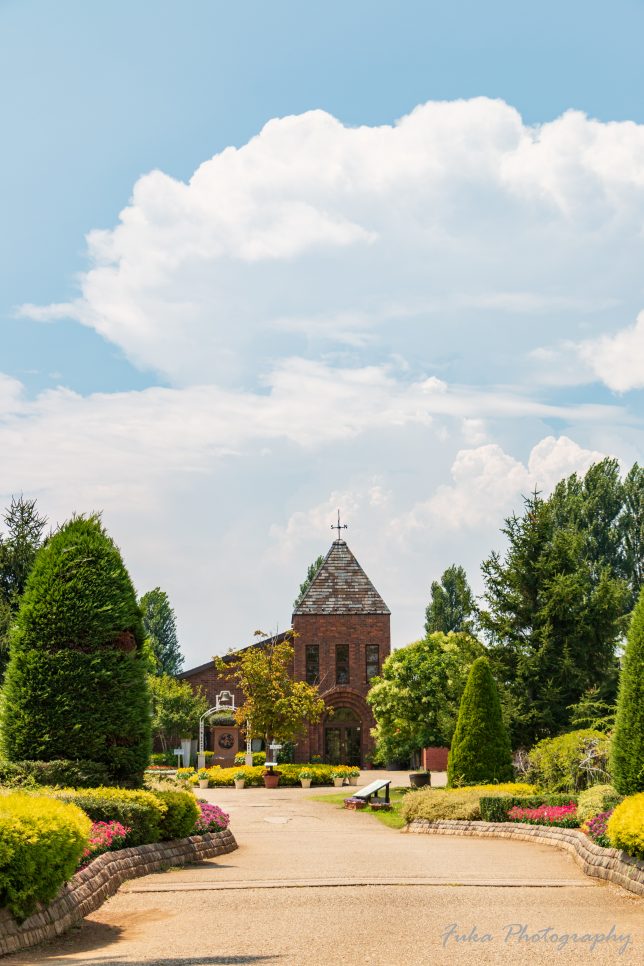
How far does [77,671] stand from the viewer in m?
15.8

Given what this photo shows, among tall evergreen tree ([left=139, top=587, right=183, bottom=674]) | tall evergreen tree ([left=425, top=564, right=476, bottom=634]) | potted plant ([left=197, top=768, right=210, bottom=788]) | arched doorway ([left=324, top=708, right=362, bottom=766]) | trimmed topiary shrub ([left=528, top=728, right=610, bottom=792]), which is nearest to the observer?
trimmed topiary shrub ([left=528, top=728, right=610, bottom=792])

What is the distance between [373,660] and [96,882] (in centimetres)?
4728

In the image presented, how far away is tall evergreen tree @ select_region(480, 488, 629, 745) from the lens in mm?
31562

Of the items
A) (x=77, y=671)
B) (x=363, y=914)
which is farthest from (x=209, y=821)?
(x=363, y=914)

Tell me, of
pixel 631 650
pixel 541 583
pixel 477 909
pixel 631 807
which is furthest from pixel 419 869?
pixel 541 583

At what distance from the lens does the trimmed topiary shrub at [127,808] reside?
1335 centimetres

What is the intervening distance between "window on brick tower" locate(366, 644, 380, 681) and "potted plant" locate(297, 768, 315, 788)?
49.2 ft

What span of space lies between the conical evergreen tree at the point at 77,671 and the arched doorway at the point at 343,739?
40.6m

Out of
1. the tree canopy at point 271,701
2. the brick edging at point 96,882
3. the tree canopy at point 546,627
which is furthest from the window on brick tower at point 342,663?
the brick edging at point 96,882

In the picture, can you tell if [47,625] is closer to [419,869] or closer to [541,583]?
[419,869]

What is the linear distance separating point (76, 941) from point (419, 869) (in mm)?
6317

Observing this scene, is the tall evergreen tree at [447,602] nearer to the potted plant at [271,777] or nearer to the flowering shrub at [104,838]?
the potted plant at [271,777]

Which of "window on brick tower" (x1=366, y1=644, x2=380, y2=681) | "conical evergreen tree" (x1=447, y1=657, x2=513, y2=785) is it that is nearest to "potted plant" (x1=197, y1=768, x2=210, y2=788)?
"window on brick tower" (x1=366, y1=644, x2=380, y2=681)

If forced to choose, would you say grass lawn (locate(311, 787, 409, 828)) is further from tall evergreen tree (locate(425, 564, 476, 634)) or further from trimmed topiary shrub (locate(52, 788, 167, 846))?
tall evergreen tree (locate(425, 564, 476, 634))
